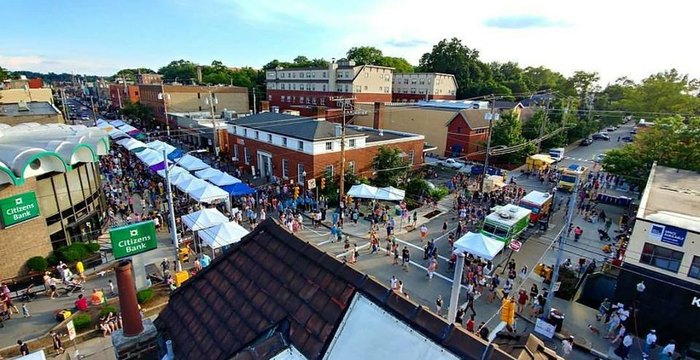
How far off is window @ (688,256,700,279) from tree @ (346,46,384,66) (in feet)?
270

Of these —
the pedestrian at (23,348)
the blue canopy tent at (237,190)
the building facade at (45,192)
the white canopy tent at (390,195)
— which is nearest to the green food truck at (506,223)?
the white canopy tent at (390,195)

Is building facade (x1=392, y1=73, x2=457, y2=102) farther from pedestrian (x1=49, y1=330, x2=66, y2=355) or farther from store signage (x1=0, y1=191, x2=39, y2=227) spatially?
pedestrian (x1=49, y1=330, x2=66, y2=355)

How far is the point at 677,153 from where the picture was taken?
81.0 feet

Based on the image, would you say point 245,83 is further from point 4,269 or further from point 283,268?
point 283,268

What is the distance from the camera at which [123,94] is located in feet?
247

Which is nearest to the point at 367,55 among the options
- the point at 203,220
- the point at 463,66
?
the point at 463,66

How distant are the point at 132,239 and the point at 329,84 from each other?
48891 millimetres

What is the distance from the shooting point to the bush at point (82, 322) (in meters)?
12.3

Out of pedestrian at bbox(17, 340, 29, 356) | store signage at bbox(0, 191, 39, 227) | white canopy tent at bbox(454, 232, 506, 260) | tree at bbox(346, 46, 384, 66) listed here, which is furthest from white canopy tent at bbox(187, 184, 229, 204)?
tree at bbox(346, 46, 384, 66)

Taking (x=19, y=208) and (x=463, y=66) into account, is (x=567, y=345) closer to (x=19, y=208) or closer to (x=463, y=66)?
(x=19, y=208)

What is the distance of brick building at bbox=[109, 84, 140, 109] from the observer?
70.2 m

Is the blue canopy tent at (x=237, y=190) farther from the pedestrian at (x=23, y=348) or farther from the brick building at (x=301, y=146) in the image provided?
the pedestrian at (x=23, y=348)

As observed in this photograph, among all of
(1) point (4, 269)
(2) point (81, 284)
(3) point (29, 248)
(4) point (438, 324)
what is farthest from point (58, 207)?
(4) point (438, 324)

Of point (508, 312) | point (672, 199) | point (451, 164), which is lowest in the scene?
point (508, 312)
